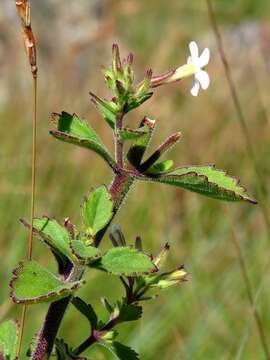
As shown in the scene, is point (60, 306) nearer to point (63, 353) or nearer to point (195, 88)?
point (63, 353)

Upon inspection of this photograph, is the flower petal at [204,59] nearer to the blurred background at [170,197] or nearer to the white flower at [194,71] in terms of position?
the white flower at [194,71]

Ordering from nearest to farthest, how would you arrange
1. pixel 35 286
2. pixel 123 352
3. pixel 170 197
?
pixel 35 286 < pixel 123 352 < pixel 170 197

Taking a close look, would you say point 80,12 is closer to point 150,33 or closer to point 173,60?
point 150,33

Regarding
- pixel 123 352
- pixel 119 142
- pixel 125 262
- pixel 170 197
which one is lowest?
pixel 170 197

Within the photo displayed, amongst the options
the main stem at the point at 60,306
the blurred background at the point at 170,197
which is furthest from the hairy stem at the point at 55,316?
the blurred background at the point at 170,197

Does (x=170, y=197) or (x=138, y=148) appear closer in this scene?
(x=138, y=148)

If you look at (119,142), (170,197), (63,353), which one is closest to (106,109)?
(119,142)
